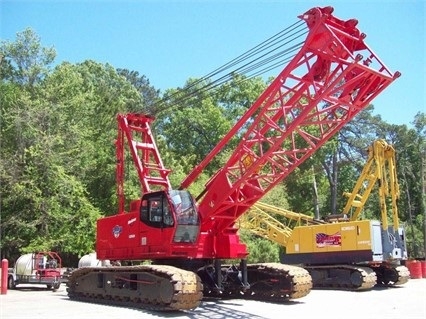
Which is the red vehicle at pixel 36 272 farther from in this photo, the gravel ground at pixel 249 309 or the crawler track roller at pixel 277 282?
the crawler track roller at pixel 277 282

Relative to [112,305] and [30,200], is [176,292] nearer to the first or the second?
[112,305]

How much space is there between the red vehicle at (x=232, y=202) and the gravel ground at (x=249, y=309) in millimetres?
501

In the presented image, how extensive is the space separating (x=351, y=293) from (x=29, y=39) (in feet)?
92.1

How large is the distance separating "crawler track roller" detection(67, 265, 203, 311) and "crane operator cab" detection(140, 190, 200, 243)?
120 centimetres

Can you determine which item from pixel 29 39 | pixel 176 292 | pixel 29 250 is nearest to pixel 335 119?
pixel 176 292

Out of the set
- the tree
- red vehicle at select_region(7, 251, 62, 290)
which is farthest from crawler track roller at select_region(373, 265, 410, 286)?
the tree

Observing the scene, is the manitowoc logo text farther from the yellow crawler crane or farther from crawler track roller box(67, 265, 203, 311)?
crawler track roller box(67, 265, 203, 311)

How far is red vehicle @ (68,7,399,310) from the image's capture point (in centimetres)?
1175

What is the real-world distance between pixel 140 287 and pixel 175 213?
→ 2.14 metres

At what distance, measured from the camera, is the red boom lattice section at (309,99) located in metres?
11.6

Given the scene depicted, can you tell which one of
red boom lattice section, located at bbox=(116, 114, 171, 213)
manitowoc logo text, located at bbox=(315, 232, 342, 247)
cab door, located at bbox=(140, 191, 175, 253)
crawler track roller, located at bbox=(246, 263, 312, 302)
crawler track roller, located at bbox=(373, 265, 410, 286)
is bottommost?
crawler track roller, located at bbox=(373, 265, 410, 286)

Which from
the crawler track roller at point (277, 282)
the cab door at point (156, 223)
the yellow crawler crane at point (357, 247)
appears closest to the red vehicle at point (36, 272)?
the cab door at point (156, 223)

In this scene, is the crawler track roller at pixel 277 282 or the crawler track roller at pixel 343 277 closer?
the crawler track roller at pixel 277 282

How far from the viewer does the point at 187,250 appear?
1372 cm
